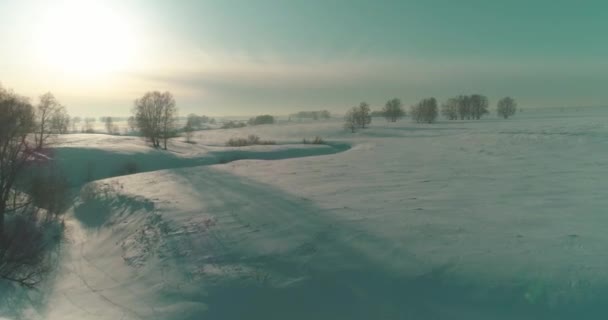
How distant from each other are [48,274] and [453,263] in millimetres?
13258

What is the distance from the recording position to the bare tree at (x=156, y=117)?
5716 centimetres

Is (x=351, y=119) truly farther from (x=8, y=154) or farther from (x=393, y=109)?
(x=8, y=154)

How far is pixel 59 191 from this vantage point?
20297 mm

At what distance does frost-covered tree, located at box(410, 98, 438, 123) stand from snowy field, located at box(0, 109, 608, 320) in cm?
9140

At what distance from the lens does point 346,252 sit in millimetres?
10422

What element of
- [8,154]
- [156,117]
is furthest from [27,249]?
[156,117]

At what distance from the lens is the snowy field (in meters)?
8.09

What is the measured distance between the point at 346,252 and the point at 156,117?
54817mm

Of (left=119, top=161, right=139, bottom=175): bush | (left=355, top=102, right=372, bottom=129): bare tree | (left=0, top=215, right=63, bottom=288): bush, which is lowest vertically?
(left=0, top=215, right=63, bottom=288): bush

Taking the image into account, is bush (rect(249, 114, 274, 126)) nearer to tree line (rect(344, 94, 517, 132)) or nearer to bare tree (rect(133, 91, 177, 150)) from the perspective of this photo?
tree line (rect(344, 94, 517, 132))

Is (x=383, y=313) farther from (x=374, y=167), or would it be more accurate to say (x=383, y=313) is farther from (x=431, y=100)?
(x=431, y=100)

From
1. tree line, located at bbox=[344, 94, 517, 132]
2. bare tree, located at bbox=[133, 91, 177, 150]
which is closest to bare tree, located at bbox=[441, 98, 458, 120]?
tree line, located at bbox=[344, 94, 517, 132]

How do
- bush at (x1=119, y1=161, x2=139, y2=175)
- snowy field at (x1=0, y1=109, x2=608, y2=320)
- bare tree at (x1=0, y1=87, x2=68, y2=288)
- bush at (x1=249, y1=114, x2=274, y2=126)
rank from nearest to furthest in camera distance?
snowy field at (x1=0, y1=109, x2=608, y2=320) < bare tree at (x1=0, y1=87, x2=68, y2=288) < bush at (x1=119, y1=161, x2=139, y2=175) < bush at (x1=249, y1=114, x2=274, y2=126)

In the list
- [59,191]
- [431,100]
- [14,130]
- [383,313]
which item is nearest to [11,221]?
[59,191]
